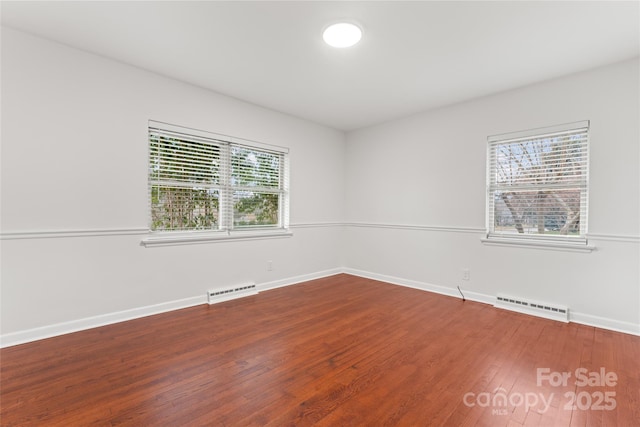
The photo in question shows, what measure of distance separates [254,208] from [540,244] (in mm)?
3553

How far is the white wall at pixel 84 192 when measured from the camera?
7.88ft

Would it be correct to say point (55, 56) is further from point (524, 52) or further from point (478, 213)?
point (478, 213)

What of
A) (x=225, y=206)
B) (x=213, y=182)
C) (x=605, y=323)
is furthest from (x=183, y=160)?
(x=605, y=323)

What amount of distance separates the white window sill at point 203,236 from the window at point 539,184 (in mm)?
2930

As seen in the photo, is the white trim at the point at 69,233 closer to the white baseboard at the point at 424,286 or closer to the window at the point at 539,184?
the white baseboard at the point at 424,286

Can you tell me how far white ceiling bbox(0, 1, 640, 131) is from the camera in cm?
209

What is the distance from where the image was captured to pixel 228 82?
3.29 m

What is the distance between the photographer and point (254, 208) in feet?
13.5

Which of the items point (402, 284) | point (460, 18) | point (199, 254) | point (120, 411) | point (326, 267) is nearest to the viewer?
point (120, 411)

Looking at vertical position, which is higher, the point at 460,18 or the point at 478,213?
the point at 460,18

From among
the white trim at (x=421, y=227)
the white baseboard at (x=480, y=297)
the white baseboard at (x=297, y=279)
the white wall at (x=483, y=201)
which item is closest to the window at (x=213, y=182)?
the white baseboard at (x=297, y=279)

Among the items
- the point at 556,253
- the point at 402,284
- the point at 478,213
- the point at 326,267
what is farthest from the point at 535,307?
the point at 326,267

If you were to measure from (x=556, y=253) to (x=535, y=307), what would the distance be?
2.08ft

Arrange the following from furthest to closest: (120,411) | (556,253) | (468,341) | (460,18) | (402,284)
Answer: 1. (402,284)
2. (556,253)
3. (468,341)
4. (460,18)
5. (120,411)
